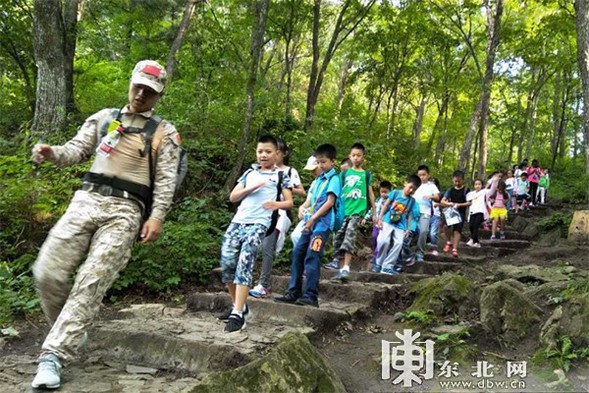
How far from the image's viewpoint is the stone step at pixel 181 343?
365 cm

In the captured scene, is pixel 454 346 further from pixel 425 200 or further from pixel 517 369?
pixel 425 200

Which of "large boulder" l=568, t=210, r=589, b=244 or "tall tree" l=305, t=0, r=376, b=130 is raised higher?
"tall tree" l=305, t=0, r=376, b=130

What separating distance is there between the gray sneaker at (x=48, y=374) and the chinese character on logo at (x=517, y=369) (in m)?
3.29

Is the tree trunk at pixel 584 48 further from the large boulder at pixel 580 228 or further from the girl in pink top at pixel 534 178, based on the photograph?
the girl in pink top at pixel 534 178

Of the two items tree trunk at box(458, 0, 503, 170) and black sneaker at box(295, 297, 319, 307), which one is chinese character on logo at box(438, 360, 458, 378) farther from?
tree trunk at box(458, 0, 503, 170)

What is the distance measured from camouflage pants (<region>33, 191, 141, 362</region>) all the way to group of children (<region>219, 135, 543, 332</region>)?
124cm

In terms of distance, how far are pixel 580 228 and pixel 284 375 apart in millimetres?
10046

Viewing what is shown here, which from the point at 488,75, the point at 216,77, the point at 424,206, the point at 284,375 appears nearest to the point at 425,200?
the point at 424,206

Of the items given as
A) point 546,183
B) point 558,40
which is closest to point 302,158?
point 546,183

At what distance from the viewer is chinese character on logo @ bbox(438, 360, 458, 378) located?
3795 mm

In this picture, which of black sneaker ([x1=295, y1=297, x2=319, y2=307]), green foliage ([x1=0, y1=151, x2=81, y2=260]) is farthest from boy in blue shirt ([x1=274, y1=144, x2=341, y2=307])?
green foliage ([x1=0, y1=151, x2=81, y2=260])

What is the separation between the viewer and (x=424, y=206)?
8547mm

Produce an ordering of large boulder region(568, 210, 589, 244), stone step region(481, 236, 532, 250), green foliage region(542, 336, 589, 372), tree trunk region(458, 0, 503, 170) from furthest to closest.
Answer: tree trunk region(458, 0, 503, 170) → large boulder region(568, 210, 589, 244) → stone step region(481, 236, 532, 250) → green foliage region(542, 336, 589, 372)

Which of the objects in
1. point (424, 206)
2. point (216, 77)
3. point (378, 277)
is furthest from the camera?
point (216, 77)
